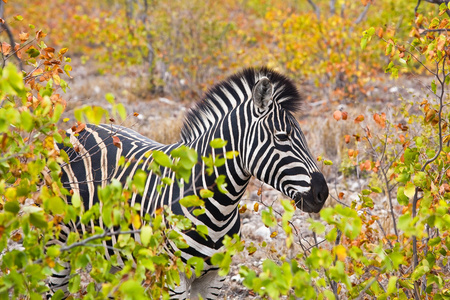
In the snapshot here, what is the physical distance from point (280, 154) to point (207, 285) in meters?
1.09

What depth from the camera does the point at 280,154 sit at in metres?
2.54

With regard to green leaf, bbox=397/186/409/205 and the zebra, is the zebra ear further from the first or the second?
green leaf, bbox=397/186/409/205

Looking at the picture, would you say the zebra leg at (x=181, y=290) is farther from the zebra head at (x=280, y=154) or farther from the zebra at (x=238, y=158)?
the zebra head at (x=280, y=154)

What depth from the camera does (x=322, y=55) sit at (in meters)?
8.66

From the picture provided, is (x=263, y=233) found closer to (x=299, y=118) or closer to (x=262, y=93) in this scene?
(x=262, y=93)

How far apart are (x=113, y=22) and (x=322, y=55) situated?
4.20 meters

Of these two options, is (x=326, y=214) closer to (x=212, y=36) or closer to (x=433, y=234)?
(x=433, y=234)

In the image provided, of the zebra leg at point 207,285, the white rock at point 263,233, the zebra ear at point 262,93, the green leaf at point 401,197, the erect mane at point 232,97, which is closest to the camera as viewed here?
the green leaf at point 401,197

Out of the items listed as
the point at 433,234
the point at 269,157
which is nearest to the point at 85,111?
the point at 269,157

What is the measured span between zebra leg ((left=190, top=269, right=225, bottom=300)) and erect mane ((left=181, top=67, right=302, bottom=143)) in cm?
95

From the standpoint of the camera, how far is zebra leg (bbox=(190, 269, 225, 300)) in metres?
2.95

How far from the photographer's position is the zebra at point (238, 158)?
2.53 meters

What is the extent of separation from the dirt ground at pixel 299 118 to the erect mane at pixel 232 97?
44 cm

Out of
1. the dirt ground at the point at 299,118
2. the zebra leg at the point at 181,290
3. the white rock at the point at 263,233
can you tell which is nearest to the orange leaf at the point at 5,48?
the dirt ground at the point at 299,118
